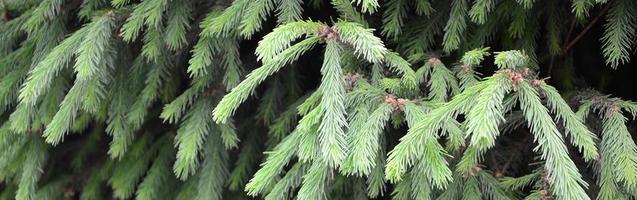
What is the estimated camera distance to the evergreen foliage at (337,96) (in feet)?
4.83

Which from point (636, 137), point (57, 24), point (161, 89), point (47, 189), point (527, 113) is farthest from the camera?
Result: point (47, 189)

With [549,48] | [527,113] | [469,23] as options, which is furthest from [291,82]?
[527,113]

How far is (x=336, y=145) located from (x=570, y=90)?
976mm

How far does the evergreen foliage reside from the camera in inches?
58.0

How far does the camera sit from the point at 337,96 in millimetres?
1518

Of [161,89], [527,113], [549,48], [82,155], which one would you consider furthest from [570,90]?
[82,155]

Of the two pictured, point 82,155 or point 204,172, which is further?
point 82,155

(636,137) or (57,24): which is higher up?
(57,24)

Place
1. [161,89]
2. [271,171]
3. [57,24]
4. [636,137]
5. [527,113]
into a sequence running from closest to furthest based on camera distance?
[527,113] < [271,171] < [636,137] < [57,24] < [161,89]

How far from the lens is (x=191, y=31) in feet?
7.14

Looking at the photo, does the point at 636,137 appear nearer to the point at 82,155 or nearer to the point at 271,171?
the point at 271,171

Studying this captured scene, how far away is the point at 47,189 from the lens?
2.77 meters

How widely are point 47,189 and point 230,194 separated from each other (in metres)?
0.91

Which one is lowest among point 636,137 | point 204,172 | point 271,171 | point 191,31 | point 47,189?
point 47,189
